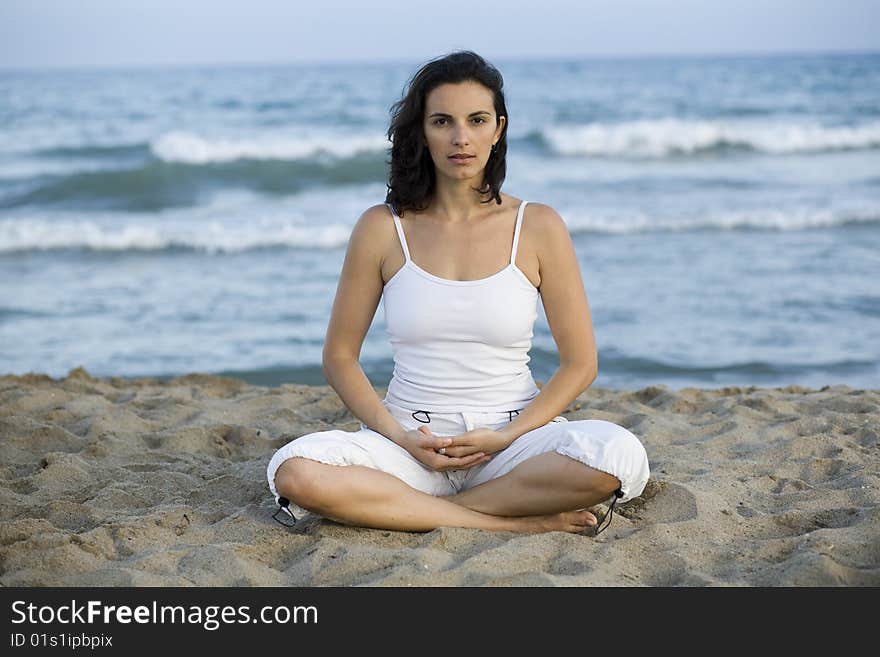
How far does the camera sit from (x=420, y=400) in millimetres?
3609

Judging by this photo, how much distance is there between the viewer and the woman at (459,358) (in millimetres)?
3426

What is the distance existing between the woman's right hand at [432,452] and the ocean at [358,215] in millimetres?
1572

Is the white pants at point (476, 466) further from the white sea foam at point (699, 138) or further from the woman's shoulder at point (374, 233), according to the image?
the white sea foam at point (699, 138)

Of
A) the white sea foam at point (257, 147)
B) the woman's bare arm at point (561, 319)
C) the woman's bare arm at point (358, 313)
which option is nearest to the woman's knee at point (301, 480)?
the woman's bare arm at point (358, 313)

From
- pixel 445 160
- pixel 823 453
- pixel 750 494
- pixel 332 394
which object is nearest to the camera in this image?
pixel 445 160

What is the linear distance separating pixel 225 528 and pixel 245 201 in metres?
10.5

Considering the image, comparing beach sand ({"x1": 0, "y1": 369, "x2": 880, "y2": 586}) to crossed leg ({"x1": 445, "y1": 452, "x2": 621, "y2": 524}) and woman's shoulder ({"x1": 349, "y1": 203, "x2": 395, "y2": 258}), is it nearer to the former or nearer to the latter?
crossed leg ({"x1": 445, "y1": 452, "x2": 621, "y2": 524})

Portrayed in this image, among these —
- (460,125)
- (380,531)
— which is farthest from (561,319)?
(380,531)


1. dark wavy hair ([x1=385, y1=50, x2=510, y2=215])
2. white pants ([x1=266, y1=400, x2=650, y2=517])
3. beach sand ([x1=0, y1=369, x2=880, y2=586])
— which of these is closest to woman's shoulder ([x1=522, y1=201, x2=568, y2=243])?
dark wavy hair ([x1=385, y1=50, x2=510, y2=215])

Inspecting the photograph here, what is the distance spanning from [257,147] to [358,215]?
5.19 meters

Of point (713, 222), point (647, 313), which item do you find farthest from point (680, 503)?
point (713, 222)

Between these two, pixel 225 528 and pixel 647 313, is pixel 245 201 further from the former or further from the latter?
pixel 225 528

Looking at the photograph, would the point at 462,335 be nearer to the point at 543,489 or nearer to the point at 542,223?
the point at 542,223
